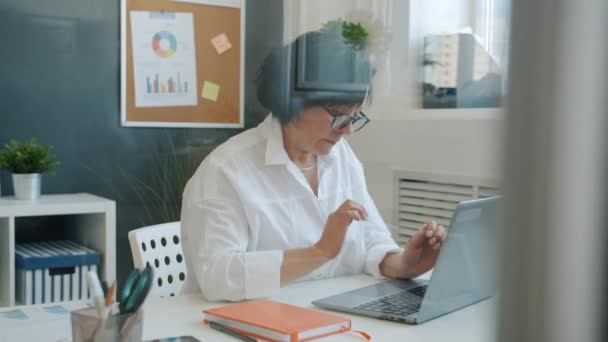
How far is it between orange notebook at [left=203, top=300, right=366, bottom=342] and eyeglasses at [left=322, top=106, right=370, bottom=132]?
44 centimetres

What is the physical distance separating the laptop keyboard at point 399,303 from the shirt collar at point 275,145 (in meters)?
0.44

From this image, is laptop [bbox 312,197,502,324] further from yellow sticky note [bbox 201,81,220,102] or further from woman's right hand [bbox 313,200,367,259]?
yellow sticky note [bbox 201,81,220,102]

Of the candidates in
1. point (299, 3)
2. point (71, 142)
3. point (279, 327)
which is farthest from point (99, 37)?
point (279, 327)

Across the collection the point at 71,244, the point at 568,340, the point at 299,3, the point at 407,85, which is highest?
the point at 299,3

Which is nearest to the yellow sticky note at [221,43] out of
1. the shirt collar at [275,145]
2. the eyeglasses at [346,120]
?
the shirt collar at [275,145]

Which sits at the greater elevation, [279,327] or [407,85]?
[407,85]

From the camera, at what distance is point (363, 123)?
139cm

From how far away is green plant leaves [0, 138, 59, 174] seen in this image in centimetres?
239

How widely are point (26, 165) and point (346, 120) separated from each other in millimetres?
1381

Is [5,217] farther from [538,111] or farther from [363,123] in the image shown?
[538,111]

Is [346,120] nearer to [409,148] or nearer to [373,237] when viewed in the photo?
[373,237]

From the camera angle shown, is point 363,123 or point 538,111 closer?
point 538,111

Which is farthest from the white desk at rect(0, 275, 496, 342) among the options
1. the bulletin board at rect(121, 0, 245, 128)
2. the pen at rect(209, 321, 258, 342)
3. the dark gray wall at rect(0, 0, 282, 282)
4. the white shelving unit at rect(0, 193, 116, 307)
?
the bulletin board at rect(121, 0, 245, 128)

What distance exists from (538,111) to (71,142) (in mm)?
2708
